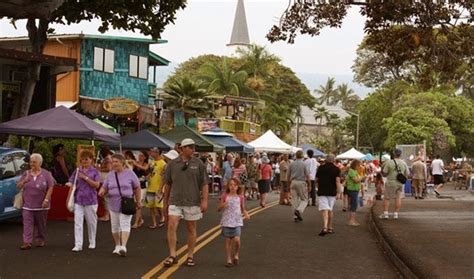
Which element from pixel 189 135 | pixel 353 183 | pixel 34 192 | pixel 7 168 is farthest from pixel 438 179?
pixel 34 192

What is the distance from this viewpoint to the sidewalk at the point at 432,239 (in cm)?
1012

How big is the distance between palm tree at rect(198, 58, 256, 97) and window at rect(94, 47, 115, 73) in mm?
25044

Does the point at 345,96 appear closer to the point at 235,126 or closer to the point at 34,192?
the point at 235,126

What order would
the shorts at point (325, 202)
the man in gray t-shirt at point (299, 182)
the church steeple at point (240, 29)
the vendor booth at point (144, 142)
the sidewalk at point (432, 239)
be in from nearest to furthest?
the sidewalk at point (432, 239)
the shorts at point (325, 202)
the man in gray t-shirt at point (299, 182)
the vendor booth at point (144, 142)
the church steeple at point (240, 29)

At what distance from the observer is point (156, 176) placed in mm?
16109

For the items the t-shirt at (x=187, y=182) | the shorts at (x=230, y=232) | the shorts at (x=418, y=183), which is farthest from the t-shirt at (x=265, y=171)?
the t-shirt at (x=187, y=182)

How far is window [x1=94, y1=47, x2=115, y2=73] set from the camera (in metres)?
35.3

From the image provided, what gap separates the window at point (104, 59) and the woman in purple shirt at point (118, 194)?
952 inches

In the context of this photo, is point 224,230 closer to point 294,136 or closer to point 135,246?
point 135,246

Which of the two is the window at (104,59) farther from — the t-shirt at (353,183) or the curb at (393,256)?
the curb at (393,256)

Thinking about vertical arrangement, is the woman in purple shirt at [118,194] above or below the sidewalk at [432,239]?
above

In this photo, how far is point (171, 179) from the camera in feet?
35.9

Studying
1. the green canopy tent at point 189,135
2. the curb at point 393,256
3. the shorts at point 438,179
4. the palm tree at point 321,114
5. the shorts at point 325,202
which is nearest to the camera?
the curb at point 393,256

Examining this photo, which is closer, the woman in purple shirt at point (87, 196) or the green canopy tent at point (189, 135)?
the woman in purple shirt at point (87, 196)
